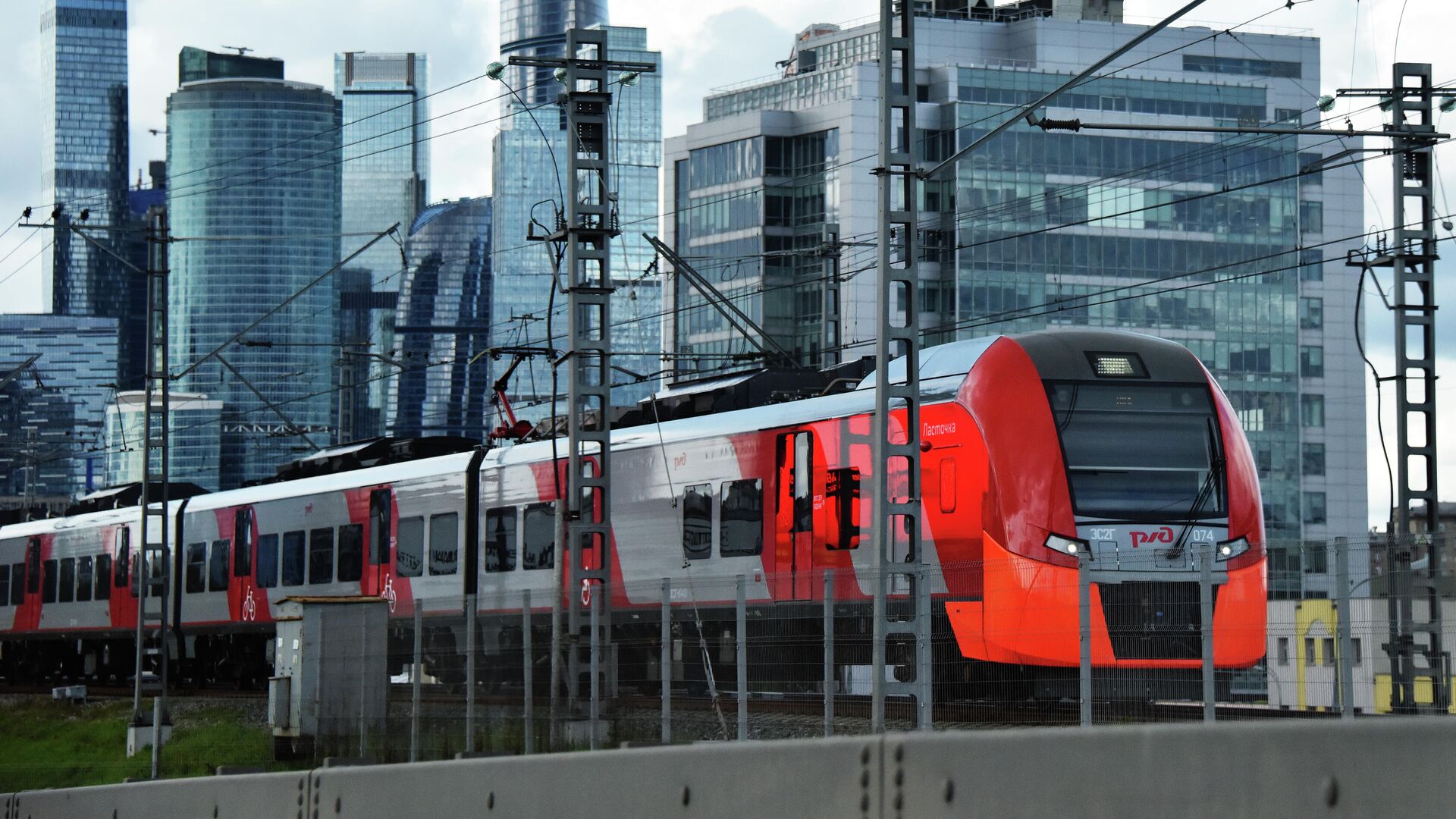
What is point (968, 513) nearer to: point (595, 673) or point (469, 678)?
point (595, 673)

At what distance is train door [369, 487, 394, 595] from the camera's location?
107 ft

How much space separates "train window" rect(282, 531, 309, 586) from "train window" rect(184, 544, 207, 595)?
13.4 ft

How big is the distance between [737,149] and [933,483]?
92831 millimetres

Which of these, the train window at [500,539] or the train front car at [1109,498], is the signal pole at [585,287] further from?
the train front car at [1109,498]

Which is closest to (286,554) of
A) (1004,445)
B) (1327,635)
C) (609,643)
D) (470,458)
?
(470,458)

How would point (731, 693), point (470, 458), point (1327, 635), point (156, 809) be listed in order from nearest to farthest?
point (156, 809), point (1327, 635), point (731, 693), point (470, 458)

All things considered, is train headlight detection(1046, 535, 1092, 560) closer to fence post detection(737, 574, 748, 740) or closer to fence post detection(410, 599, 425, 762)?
fence post detection(737, 574, 748, 740)

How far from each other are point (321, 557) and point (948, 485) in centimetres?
1686

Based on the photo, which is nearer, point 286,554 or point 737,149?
point 286,554

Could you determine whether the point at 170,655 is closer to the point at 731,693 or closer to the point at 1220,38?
the point at 731,693

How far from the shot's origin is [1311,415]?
354 feet

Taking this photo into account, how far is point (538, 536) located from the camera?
2864 cm

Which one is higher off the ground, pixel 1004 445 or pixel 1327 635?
pixel 1004 445

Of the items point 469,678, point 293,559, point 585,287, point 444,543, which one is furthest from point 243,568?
point 469,678
